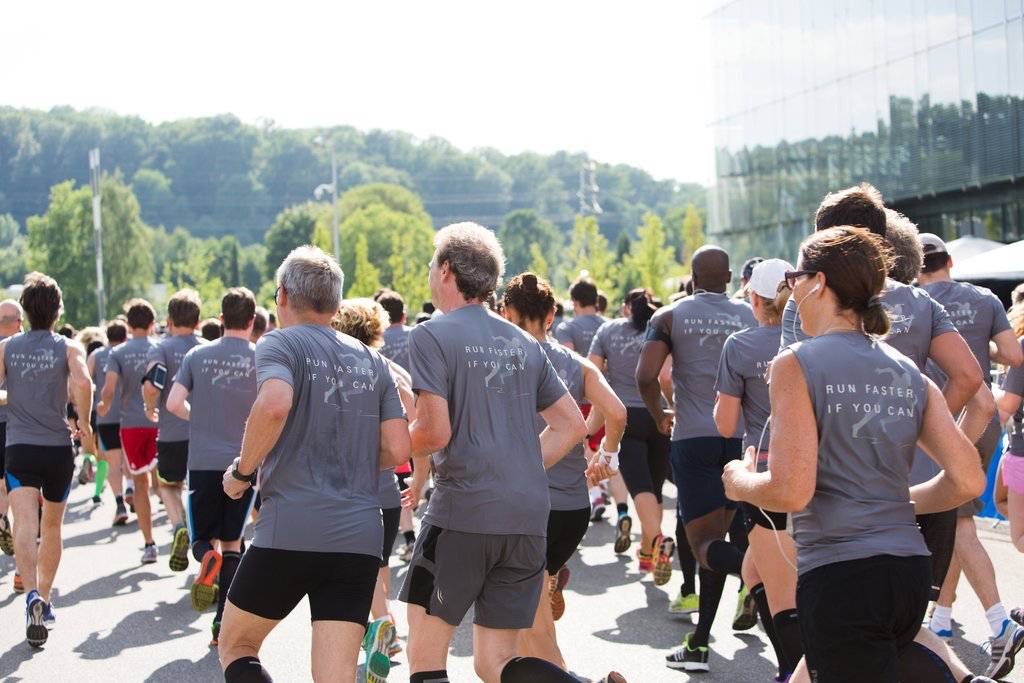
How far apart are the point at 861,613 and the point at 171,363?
7.23 m

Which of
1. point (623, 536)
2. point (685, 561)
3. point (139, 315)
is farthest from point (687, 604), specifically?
point (139, 315)

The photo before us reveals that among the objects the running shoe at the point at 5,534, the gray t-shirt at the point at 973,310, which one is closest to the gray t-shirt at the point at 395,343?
the running shoe at the point at 5,534

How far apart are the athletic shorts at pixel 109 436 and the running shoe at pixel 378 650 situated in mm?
8922

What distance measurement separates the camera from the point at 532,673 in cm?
471

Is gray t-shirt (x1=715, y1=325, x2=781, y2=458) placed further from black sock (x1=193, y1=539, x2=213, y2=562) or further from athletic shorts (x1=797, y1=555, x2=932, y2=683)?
black sock (x1=193, y1=539, x2=213, y2=562)

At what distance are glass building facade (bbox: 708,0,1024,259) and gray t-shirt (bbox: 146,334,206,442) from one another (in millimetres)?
19787

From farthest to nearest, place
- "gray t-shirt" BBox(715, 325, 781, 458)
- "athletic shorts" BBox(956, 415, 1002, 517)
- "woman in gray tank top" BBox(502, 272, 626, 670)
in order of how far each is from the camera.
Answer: "athletic shorts" BBox(956, 415, 1002, 517) → "gray t-shirt" BBox(715, 325, 781, 458) → "woman in gray tank top" BBox(502, 272, 626, 670)

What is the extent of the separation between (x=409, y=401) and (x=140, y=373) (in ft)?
19.6

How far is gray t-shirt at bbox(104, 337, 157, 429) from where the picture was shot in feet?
39.6

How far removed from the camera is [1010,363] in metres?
6.82

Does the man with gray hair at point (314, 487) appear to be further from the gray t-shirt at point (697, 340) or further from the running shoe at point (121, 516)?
the running shoe at point (121, 516)

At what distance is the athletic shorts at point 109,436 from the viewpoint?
13.8 meters

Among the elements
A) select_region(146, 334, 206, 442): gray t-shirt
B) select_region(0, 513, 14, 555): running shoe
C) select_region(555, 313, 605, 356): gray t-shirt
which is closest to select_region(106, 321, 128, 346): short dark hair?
select_region(0, 513, 14, 555): running shoe

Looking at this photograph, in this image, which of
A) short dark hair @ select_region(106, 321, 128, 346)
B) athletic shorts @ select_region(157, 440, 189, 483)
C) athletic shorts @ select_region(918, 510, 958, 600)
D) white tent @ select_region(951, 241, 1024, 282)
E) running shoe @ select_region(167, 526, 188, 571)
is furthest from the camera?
short dark hair @ select_region(106, 321, 128, 346)
